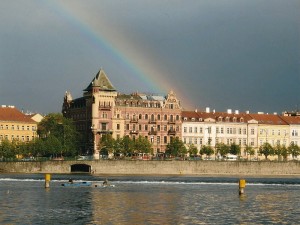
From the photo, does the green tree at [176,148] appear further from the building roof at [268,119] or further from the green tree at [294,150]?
the building roof at [268,119]

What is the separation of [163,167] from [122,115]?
26.6 m

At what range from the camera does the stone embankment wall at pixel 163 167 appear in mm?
155125

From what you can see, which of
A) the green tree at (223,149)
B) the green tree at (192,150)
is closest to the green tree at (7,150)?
the green tree at (192,150)

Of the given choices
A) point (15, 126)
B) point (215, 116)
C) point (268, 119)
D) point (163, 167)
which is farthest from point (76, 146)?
point (268, 119)

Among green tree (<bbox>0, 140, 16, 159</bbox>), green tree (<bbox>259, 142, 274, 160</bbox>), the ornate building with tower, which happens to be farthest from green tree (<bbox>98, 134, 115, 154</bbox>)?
green tree (<bbox>259, 142, 274, 160</bbox>)

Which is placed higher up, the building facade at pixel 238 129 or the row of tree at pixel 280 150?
the building facade at pixel 238 129

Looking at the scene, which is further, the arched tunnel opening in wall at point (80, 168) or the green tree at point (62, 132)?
the green tree at point (62, 132)

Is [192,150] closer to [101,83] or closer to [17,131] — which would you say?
[101,83]

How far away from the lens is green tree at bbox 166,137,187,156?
172250mm

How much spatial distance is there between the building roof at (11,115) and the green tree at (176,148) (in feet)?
128

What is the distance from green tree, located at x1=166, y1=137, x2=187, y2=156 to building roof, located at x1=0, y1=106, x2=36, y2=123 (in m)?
39.2

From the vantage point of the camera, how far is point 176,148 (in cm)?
17225

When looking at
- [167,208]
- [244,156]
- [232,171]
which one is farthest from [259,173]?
[167,208]

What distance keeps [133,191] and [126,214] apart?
102 ft
